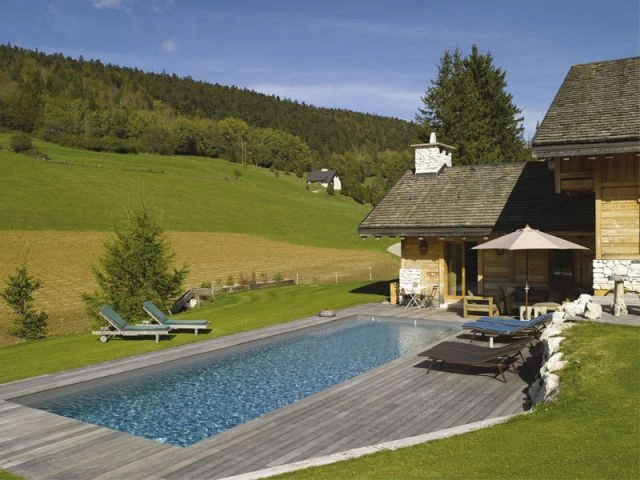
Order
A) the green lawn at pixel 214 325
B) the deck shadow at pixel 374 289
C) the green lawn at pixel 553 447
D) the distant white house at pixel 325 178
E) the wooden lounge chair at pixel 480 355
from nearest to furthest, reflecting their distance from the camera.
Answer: the green lawn at pixel 553 447 → the wooden lounge chair at pixel 480 355 → the green lawn at pixel 214 325 → the deck shadow at pixel 374 289 → the distant white house at pixel 325 178

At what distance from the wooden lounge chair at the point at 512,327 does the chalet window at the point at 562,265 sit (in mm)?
5482

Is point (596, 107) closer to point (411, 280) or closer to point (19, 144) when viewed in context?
point (411, 280)

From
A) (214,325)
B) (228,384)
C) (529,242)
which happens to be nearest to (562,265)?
(529,242)

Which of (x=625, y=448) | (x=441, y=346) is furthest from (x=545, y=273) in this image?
(x=625, y=448)

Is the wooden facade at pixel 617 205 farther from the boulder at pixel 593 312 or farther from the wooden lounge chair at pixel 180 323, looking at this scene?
the wooden lounge chair at pixel 180 323

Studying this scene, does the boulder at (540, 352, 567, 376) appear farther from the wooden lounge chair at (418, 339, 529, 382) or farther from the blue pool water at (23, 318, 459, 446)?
the blue pool water at (23, 318, 459, 446)

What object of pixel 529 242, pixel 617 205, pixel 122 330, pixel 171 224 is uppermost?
pixel 171 224

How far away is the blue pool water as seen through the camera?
30.5 feet

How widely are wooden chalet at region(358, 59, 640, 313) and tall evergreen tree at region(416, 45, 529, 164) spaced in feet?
70.7

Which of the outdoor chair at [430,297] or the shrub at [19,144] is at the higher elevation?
the shrub at [19,144]

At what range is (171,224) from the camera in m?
56.9

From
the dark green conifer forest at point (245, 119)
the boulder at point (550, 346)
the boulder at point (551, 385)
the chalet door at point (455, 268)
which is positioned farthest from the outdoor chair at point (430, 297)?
the dark green conifer forest at point (245, 119)

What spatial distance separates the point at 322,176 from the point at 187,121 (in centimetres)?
3180

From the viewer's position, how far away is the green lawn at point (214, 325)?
12.6m
